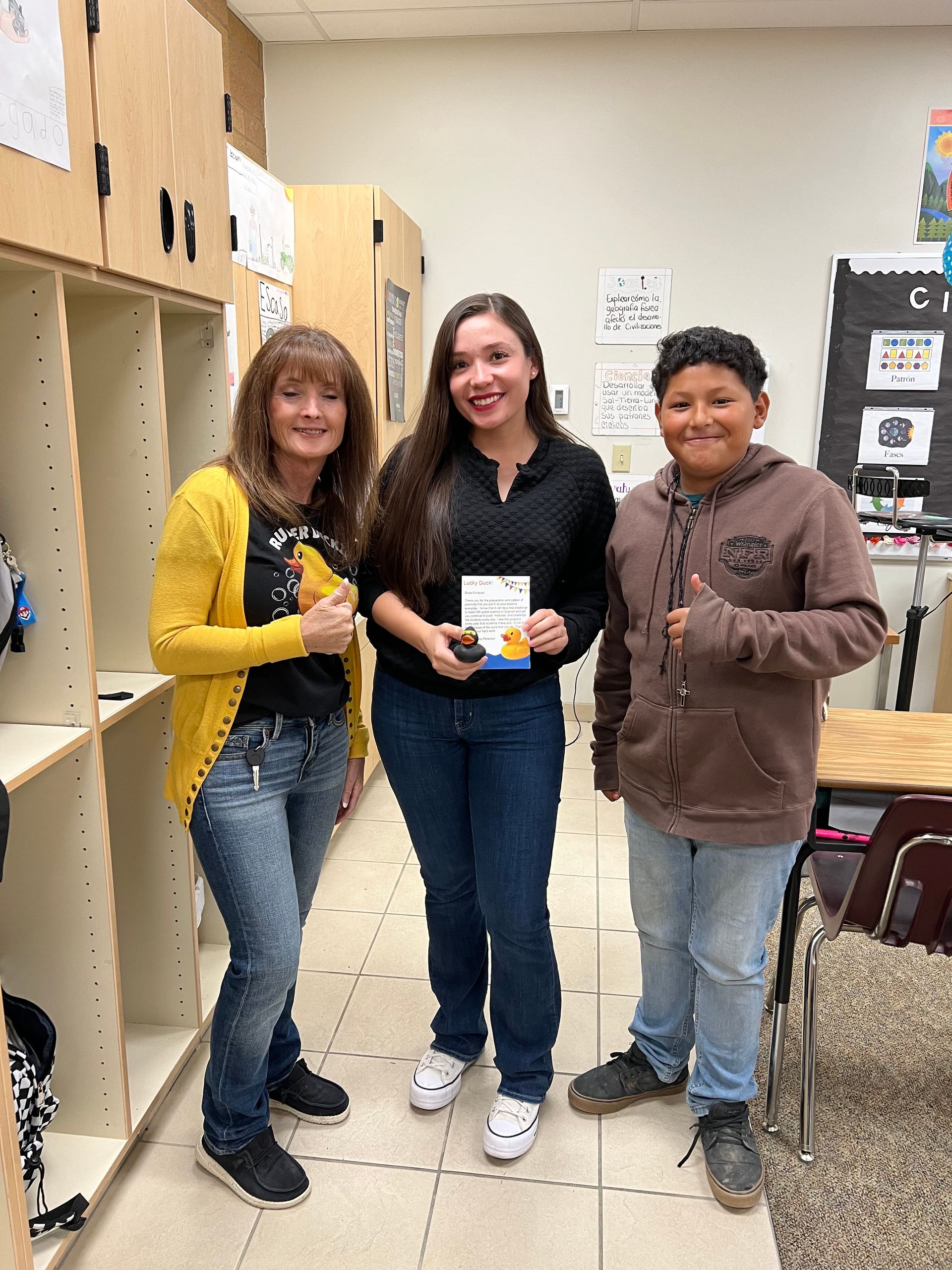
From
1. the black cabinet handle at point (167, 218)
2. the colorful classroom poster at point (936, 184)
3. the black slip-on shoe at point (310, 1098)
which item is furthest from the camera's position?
the colorful classroom poster at point (936, 184)

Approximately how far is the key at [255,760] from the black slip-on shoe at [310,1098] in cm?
76

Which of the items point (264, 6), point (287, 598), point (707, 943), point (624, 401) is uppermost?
point (264, 6)

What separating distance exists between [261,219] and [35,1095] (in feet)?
8.21

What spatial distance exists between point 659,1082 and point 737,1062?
0.28 meters

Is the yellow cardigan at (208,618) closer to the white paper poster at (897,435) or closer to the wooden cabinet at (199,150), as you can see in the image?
the wooden cabinet at (199,150)

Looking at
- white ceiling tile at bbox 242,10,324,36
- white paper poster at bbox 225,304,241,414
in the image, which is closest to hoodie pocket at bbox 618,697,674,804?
white paper poster at bbox 225,304,241,414

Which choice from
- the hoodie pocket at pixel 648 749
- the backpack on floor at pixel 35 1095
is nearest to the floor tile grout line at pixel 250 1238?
the backpack on floor at pixel 35 1095

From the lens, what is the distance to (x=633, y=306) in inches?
152

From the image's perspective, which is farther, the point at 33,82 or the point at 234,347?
the point at 234,347

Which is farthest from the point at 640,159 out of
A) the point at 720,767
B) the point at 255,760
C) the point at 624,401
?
the point at 255,760

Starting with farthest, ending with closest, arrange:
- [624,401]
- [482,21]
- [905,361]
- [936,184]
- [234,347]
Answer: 1. [624,401]
2. [905,361]
3. [936,184]
4. [482,21]
5. [234,347]

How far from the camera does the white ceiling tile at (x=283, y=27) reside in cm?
348

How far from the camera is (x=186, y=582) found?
1.40 m

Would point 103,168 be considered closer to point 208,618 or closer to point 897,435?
point 208,618
